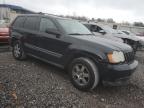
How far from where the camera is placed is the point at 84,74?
4.47 meters

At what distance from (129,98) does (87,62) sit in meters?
1.33

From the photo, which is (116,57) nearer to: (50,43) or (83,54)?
(83,54)

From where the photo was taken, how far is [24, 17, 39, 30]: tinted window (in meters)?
5.95

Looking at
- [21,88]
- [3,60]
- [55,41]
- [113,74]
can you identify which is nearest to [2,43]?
[3,60]

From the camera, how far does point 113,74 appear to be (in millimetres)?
4105

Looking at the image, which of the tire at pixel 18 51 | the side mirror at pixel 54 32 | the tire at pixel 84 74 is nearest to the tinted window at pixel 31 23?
the tire at pixel 18 51

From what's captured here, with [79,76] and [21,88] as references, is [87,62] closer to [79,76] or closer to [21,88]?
[79,76]

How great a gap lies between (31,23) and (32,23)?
60 millimetres

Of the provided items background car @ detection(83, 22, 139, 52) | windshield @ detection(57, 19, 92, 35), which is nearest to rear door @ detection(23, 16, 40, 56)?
windshield @ detection(57, 19, 92, 35)

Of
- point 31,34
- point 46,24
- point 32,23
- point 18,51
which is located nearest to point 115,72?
point 46,24

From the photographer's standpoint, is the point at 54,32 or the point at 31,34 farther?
the point at 31,34

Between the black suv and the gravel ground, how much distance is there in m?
0.38

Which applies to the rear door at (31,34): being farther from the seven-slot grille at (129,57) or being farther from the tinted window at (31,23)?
the seven-slot grille at (129,57)

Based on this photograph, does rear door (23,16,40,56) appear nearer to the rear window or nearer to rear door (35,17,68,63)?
the rear window
